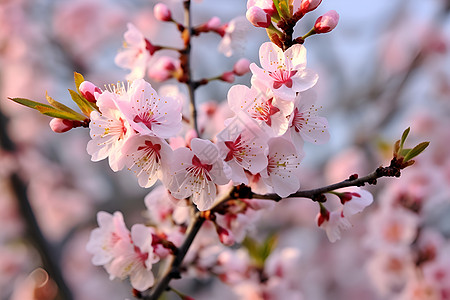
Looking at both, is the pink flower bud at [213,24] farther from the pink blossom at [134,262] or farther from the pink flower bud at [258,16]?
the pink blossom at [134,262]

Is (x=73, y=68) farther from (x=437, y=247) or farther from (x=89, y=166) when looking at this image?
(x=437, y=247)

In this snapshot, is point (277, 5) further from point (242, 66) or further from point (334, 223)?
point (334, 223)

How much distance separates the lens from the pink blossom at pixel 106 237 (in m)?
1.12

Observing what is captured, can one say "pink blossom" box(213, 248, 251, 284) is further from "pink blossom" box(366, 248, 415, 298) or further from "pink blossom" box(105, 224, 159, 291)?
"pink blossom" box(366, 248, 415, 298)

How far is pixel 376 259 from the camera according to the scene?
8.02ft

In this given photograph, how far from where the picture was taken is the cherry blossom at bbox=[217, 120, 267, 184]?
89cm

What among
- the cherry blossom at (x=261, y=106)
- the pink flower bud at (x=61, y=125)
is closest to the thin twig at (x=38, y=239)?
the pink flower bud at (x=61, y=125)

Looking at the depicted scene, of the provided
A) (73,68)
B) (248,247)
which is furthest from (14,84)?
(248,247)

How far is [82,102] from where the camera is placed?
95cm

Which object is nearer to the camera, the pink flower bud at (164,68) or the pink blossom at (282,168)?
the pink blossom at (282,168)

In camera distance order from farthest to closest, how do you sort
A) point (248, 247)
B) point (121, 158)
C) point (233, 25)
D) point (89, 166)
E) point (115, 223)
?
point (89, 166) < point (248, 247) < point (233, 25) < point (115, 223) < point (121, 158)

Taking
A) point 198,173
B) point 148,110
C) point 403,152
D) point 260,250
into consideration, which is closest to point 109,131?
point 148,110

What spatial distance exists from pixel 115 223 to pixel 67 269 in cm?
399

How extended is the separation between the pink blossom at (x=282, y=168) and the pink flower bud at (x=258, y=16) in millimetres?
267
